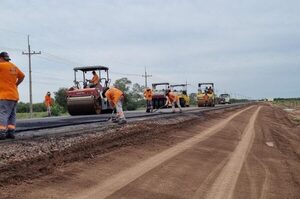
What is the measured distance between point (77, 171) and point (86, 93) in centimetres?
1795

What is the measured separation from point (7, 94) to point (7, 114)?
404mm

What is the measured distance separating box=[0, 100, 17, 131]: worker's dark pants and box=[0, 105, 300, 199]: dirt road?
2.34 meters

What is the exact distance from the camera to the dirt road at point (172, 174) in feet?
22.0

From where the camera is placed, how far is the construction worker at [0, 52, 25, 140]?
1010 centimetres

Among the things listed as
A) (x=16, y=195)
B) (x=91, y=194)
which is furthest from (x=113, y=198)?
(x=16, y=195)

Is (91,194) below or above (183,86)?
below

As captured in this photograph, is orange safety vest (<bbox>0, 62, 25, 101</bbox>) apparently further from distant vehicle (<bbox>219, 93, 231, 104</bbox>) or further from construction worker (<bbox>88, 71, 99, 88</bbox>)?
distant vehicle (<bbox>219, 93, 231, 104</bbox>)

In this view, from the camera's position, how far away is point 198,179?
8430 millimetres

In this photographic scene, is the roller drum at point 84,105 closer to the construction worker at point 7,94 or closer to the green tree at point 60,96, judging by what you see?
the construction worker at point 7,94

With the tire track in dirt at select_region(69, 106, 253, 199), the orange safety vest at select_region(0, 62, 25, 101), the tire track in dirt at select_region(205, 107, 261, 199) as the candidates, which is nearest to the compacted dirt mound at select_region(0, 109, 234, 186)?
the tire track in dirt at select_region(69, 106, 253, 199)

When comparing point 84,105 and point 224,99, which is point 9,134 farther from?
point 224,99

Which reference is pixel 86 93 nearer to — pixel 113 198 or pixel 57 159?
pixel 57 159

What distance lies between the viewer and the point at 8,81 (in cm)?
1031

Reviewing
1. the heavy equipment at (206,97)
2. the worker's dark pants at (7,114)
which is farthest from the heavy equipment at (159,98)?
the worker's dark pants at (7,114)
